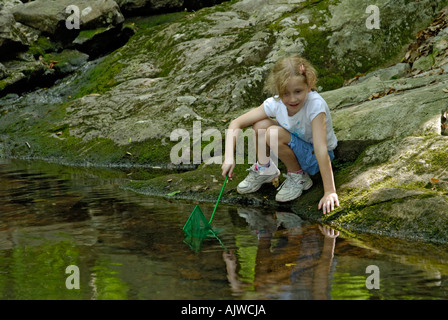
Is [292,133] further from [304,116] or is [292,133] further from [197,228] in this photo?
[197,228]

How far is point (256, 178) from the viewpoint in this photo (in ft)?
15.6

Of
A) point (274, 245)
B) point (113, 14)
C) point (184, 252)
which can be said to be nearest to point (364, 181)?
point (274, 245)

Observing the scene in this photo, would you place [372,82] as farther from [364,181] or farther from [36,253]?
[36,253]

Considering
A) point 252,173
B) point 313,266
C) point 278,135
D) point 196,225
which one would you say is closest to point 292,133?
point 278,135

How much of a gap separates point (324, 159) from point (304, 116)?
1.40 ft

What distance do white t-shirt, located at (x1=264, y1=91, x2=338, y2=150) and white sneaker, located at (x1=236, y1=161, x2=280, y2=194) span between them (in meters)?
0.48

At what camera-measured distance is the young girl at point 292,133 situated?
158 inches

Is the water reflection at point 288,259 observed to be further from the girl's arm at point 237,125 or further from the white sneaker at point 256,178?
the girl's arm at point 237,125

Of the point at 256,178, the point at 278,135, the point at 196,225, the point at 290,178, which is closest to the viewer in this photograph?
the point at 196,225

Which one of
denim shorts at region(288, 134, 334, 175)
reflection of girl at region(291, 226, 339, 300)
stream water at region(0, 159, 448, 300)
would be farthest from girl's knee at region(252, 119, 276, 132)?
reflection of girl at region(291, 226, 339, 300)

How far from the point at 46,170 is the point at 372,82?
15.3 ft
